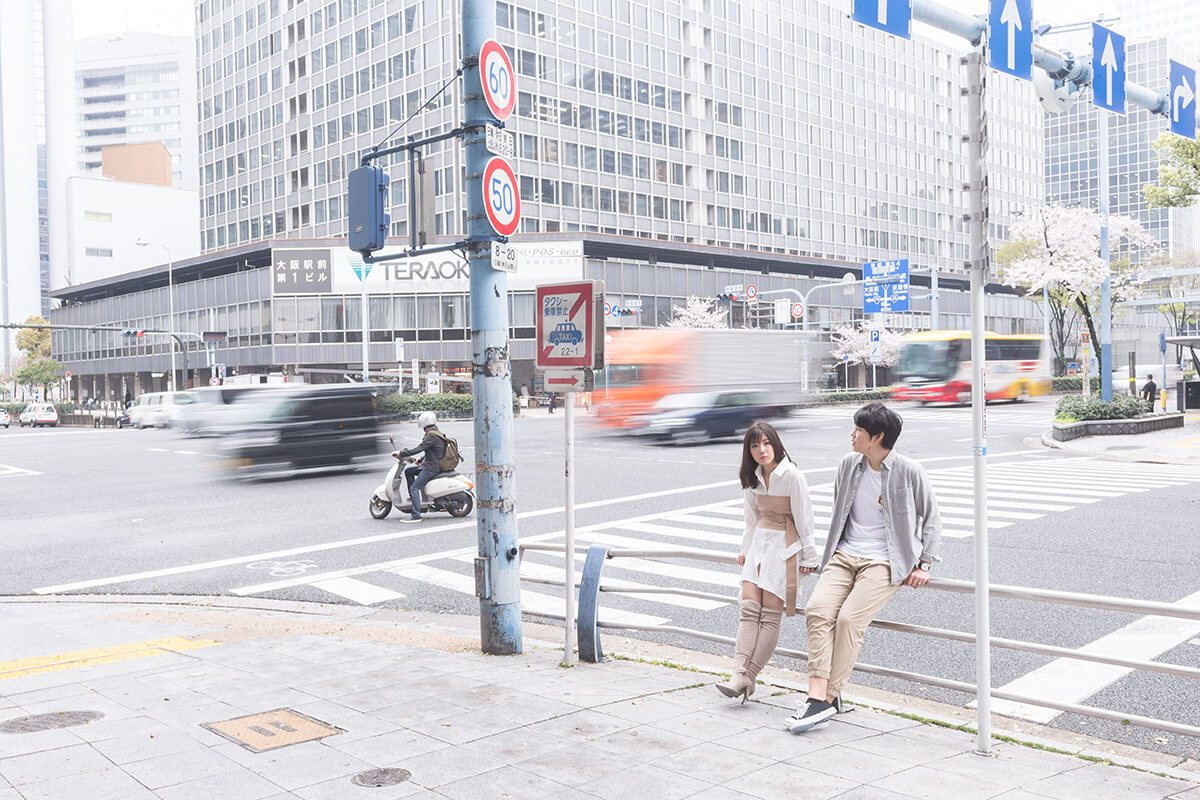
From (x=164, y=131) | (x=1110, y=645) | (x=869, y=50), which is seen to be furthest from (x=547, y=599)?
(x=164, y=131)

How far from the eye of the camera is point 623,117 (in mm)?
69750

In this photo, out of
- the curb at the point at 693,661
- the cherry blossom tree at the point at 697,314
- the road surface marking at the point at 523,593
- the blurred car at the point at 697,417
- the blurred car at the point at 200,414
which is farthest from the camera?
the cherry blossom tree at the point at 697,314

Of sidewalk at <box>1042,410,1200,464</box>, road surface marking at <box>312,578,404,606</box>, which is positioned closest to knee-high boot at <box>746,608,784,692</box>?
road surface marking at <box>312,578,404,606</box>

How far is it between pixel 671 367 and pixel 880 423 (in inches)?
1012

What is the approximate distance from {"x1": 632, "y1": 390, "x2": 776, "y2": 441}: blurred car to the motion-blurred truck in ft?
3.54

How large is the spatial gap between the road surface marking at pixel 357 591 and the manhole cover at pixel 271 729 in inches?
161

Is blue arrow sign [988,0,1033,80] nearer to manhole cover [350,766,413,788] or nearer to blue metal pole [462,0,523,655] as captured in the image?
blue metal pole [462,0,523,655]

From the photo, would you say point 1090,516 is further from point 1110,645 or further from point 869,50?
point 869,50

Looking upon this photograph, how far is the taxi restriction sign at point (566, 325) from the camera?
6.90 meters

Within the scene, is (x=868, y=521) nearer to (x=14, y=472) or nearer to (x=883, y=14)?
(x=883, y=14)

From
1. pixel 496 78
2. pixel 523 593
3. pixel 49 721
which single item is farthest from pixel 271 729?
pixel 496 78

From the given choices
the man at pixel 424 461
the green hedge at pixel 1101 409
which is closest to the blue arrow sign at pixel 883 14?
the man at pixel 424 461

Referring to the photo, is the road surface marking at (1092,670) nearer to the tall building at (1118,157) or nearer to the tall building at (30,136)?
the tall building at (1118,157)

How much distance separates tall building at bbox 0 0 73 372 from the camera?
146 m
